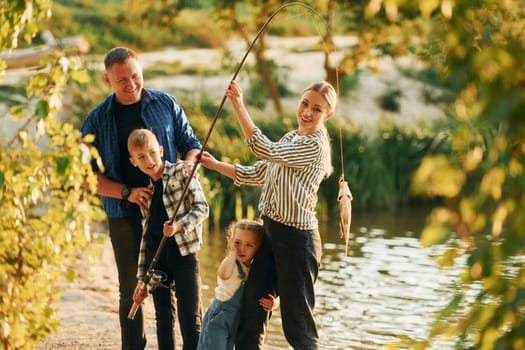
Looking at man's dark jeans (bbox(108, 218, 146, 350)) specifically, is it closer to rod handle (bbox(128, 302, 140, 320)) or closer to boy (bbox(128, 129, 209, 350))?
boy (bbox(128, 129, 209, 350))

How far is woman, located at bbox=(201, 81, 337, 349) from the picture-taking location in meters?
4.37

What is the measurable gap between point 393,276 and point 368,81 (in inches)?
497

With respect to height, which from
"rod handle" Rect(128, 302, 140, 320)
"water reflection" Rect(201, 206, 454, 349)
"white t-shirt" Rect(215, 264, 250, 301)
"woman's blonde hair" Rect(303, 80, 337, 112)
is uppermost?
"woman's blonde hair" Rect(303, 80, 337, 112)

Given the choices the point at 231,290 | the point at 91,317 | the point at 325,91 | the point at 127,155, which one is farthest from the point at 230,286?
the point at 91,317

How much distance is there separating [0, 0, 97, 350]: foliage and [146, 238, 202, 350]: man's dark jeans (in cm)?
130

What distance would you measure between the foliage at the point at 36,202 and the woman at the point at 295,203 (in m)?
1.20

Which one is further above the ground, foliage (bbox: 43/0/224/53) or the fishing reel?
foliage (bbox: 43/0/224/53)

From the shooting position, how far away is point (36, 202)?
3123mm

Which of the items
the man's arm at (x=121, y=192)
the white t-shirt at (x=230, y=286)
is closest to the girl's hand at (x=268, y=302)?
the white t-shirt at (x=230, y=286)

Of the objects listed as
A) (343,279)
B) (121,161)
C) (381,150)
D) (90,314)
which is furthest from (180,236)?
(381,150)

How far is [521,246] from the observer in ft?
6.71

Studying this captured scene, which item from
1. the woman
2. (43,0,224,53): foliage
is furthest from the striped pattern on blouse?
(43,0,224,53): foliage

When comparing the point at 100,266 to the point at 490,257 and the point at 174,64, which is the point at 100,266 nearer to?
the point at 490,257

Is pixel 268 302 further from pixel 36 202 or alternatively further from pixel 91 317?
pixel 91 317
